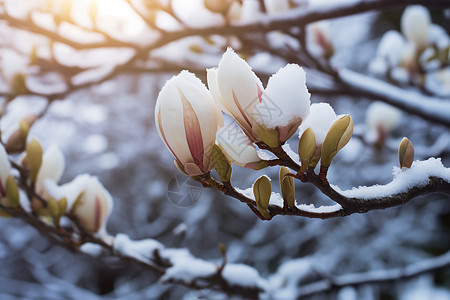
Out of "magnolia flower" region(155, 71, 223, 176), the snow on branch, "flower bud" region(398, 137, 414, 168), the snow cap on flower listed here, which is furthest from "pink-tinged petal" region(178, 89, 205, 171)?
the snow cap on flower

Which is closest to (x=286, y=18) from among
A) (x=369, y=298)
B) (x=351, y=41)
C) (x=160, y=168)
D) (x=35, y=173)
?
(x=35, y=173)

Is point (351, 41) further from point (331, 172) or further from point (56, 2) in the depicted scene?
point (56, 2)

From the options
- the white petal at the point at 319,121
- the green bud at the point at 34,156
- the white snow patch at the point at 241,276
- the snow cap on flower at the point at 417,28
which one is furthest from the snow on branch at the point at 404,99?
the green bud at the point at 34,156

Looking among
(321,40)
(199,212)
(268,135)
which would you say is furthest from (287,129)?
(199,212)

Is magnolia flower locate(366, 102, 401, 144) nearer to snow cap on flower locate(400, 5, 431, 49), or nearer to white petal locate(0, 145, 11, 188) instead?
snow cap on flower locate(400, 5, 431, 49)

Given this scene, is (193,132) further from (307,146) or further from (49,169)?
(49,169)

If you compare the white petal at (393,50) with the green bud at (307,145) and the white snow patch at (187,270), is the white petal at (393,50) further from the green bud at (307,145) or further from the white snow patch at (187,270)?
the green bud at (307,145)
